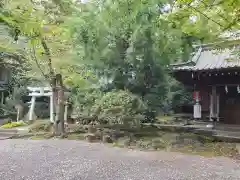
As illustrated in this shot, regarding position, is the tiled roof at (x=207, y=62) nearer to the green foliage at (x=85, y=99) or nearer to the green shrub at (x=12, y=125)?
the green foliage at (x=85, y=99)

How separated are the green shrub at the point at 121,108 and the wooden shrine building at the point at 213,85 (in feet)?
8.68

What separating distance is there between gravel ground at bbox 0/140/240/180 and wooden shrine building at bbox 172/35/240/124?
421 centimetres

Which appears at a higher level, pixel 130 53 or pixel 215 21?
pixel 130 53

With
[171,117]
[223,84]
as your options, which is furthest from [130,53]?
[171,117]

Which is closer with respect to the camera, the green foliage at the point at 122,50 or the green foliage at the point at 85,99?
the green foliage at the point at 122,50

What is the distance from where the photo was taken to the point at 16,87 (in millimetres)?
15688

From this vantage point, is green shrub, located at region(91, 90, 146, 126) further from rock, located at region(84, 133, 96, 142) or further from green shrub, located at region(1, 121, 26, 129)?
green shrub, located at region(1, 121, 26, 129)

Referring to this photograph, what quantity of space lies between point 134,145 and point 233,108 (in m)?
4.93

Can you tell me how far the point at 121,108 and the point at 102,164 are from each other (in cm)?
290

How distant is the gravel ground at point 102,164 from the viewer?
16.7ft

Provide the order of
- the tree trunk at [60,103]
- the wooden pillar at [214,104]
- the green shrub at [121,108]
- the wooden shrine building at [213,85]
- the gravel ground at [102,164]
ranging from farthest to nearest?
1. the wooden pillar at [214,104]
2. the wooden shrine building at [213,85]
3. the tree trunk at [60,103]
4. the green shrub at [121,108]
5. the gravel ground at [102,164]

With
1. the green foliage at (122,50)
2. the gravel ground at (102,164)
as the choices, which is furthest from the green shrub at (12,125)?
the green foliage at (122,50)

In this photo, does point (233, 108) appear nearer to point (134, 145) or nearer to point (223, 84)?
point (223, 84)

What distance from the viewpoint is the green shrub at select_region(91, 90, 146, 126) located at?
868 cm
